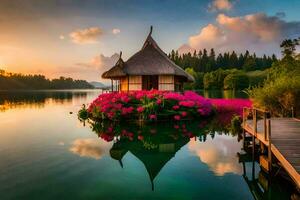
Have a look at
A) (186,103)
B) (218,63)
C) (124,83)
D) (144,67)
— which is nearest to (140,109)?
(186,103)

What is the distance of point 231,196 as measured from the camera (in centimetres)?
754

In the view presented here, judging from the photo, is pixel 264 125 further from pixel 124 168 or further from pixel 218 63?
pixel 218 63

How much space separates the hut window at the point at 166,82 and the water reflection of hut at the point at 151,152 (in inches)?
546

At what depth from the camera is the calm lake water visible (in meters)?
7.75

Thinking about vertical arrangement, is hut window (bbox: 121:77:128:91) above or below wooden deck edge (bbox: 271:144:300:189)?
above

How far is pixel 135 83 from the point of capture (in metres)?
28.8

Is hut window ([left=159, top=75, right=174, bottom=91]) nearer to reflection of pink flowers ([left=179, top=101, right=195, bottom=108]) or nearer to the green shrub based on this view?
reflection of pink flowers ([left=179, top=101, right=195, bottom=108])

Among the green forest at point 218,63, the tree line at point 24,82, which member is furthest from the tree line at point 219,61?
the tree line at point 24,82

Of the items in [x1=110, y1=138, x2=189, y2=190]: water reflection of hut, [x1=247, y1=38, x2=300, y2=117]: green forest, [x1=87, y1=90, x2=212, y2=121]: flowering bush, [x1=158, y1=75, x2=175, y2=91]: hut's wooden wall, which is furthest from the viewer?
[x1=158, y1=75, x2=175, y2=91]: hut's wooden wall

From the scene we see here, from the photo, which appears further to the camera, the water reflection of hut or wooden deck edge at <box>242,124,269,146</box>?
the water reflection of hut

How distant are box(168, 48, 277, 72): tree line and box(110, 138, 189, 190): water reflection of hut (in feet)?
375

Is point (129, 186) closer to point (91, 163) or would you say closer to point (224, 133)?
point (91, 163)

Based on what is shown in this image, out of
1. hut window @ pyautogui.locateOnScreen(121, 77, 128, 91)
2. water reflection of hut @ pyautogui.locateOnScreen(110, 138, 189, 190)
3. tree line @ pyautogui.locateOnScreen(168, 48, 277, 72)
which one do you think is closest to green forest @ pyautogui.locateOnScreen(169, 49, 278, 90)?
tree line @ pyautogui.locateOnScreen(168, 48, 277, 72)

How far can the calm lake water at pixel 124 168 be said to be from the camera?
7750 millimetres
